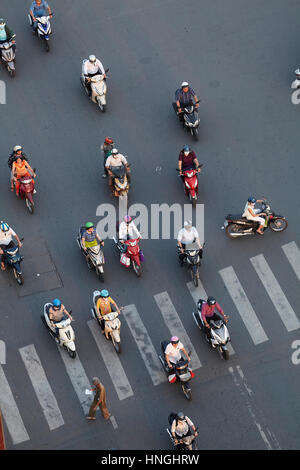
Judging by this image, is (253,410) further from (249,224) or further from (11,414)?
(11,414)

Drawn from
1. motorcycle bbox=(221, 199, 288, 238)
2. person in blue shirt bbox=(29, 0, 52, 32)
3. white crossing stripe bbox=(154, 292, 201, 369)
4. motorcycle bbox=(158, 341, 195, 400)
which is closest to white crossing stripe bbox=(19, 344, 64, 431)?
motorcycle bbox=(158, 341, 195, 400)

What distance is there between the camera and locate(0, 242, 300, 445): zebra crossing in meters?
33.7

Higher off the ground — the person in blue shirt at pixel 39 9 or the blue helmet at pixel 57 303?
the person in blue shirt at pixel 39 9

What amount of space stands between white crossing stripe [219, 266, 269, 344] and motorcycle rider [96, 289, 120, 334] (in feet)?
13.7

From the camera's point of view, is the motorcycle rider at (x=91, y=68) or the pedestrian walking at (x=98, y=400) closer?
the pedestrian walking at (x=98, y=400)

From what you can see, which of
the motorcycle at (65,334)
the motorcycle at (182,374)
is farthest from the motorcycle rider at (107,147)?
the motorcycle at (182,374)

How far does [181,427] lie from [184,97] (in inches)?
539

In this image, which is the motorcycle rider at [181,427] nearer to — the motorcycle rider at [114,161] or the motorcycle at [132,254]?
the motorcycle at [132,254]

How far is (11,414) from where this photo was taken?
33.6 m

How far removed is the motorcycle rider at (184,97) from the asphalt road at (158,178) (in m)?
1.21

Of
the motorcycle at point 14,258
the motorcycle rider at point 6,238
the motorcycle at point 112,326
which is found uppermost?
the motorcycle rider at point 6,238

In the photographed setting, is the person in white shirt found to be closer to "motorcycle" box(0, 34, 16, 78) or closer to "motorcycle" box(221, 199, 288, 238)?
"motorcycle" box(221, 199, 288, 238)

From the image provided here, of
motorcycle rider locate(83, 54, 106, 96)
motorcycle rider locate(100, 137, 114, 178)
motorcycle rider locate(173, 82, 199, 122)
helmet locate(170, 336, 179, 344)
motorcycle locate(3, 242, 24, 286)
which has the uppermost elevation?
motorcycle rider locate(83, 54, 106, 96)

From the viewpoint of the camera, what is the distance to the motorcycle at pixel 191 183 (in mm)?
38438
